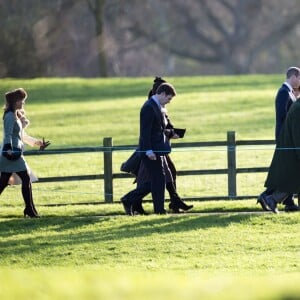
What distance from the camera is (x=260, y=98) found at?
4378cm

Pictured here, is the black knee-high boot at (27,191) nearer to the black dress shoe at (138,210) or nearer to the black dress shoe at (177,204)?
the black dress shoe at (138,210)

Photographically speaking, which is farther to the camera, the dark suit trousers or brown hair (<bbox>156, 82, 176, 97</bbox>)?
the dark suit trousers

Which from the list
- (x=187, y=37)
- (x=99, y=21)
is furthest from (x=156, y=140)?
(x=187, y=37)

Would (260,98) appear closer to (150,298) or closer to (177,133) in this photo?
(177,133)

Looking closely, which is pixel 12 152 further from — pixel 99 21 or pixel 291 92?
pixel 99 21

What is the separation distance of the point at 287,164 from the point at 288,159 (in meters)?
0.07

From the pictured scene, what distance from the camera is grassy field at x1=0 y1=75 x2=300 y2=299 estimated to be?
7.93m

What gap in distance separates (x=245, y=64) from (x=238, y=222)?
209 feet

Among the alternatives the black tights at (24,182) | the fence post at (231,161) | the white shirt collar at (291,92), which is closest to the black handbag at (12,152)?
the black tights at (24,182)

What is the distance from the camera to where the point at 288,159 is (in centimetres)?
1702

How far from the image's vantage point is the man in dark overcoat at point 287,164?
664 inches

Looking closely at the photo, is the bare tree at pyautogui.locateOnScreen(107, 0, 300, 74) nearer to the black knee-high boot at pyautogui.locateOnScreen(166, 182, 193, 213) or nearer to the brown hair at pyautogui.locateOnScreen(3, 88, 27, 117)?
the black knee-high boot at pyautogui.locateOnScreen(166, 182, 193, 213)

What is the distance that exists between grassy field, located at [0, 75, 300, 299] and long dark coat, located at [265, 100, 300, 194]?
1.58ft

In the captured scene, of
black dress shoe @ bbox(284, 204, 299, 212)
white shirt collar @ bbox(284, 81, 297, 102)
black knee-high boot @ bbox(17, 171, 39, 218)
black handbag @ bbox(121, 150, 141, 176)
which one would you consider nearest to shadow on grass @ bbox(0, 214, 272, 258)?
black knee-high boot @ bbox(17, 171, 39, 218)
